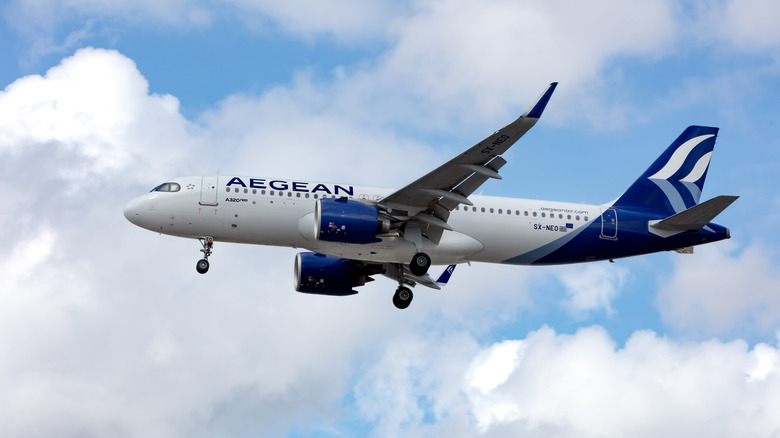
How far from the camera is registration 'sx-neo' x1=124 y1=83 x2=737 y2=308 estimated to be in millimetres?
37875

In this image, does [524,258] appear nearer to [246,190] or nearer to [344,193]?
[344,193]

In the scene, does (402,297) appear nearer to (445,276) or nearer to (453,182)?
(445,276)

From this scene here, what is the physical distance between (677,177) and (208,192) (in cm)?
2119

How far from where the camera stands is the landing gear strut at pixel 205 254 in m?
40.3

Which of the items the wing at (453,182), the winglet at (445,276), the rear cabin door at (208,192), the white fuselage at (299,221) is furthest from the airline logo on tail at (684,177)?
the rear cabin door at (208,192)

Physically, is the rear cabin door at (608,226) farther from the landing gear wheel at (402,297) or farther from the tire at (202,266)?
the tire at (202,266)

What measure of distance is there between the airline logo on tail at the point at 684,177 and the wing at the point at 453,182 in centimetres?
1182

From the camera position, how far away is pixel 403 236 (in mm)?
39625

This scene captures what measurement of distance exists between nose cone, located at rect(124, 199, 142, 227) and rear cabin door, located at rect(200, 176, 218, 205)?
2731 millimetres

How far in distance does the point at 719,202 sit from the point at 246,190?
746 inches

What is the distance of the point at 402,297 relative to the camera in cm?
4288

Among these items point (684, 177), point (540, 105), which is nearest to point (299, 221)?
point (540, 105)

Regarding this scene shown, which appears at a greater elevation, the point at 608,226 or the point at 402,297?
the point at 608,226

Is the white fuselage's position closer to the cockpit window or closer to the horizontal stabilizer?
the cockpit window
